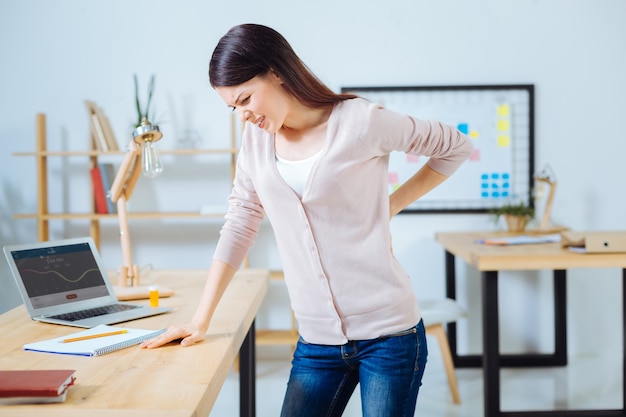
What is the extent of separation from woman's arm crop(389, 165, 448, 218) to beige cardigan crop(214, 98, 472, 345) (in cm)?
17

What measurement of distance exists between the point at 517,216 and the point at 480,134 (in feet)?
1.69

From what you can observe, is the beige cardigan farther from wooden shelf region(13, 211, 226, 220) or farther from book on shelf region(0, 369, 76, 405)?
wooden shelf region(13, 211, 226, 220)

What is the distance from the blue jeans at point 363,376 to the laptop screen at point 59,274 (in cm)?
63

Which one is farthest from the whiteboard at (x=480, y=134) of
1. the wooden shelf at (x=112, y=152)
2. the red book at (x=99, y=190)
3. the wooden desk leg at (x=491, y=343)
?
the red book at (x=99, y=190)

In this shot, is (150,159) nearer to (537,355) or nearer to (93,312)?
(93,312)

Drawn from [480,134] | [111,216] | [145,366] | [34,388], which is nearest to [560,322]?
[480,134]

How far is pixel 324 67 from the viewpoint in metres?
3.83

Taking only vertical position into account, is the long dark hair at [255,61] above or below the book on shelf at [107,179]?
above

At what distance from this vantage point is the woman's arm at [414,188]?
1583 mm

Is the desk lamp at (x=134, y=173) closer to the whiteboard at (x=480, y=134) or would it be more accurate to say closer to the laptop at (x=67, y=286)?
the laptop at (x=67, y=286)

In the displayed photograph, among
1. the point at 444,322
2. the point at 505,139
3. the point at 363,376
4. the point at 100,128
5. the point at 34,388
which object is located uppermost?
the point at 100,128

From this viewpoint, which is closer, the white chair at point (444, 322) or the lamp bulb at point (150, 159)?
the lamp bulb at point (150, 159)

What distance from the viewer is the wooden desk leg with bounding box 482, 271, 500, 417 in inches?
102

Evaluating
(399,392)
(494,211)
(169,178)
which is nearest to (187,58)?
(169,178)
